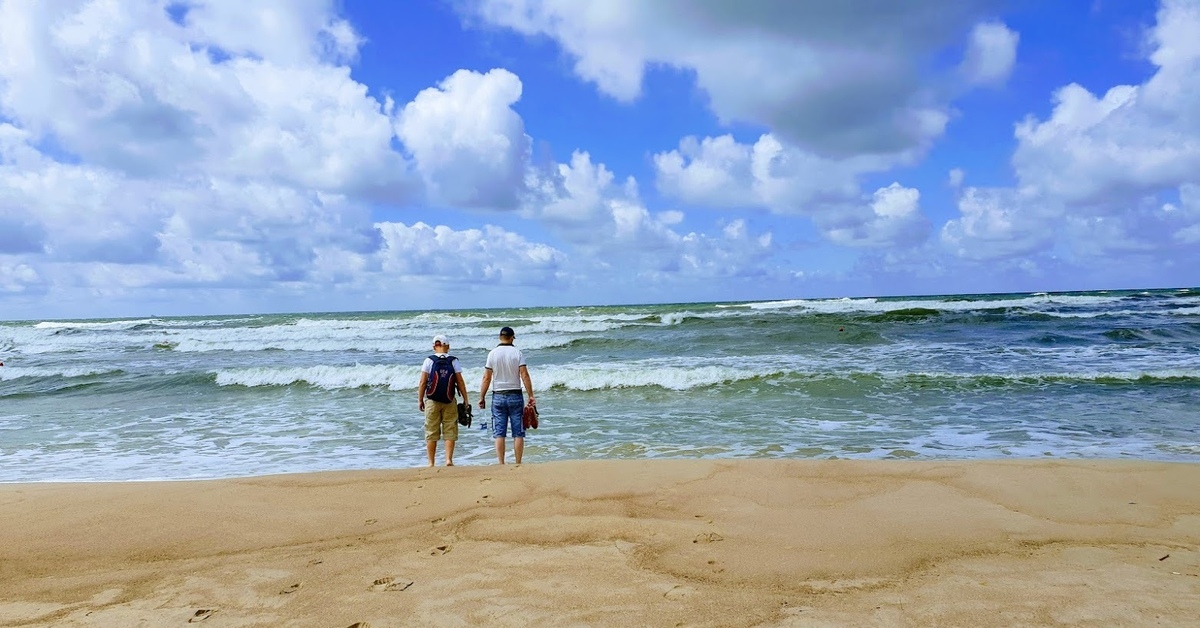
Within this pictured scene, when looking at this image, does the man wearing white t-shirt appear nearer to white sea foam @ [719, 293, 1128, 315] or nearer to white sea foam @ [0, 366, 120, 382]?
white sea foam @ [0, 366, 120, 382]

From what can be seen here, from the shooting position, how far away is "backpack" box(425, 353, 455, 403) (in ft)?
27.7

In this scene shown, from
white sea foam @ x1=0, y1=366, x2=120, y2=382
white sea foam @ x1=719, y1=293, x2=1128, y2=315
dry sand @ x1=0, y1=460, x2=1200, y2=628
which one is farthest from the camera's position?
white sea foam @ x1=719, y1=293, x2=1128, y2=315

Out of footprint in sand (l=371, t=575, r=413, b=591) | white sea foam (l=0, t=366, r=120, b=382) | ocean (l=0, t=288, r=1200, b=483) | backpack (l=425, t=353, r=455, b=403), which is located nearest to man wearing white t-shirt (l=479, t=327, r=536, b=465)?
backpack (l=425, t=353, r=455, b=403)

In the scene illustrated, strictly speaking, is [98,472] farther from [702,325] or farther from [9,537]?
[702,325]

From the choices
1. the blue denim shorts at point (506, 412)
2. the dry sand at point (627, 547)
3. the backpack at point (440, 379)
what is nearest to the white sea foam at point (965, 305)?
the blue denim shorts at point (506, 412)

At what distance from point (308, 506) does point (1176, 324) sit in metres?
35.5

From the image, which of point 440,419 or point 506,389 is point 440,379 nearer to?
point 440,419

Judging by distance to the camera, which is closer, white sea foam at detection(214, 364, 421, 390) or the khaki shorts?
the khaki shorts

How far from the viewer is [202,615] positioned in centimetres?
404

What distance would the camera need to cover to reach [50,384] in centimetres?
1989

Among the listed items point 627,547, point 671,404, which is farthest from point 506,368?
point 671,404

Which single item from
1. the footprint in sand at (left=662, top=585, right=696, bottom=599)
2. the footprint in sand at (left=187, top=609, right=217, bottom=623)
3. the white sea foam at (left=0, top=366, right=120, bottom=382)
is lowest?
the white sea foam at (left=0, top=366, right=120, bottom=382)

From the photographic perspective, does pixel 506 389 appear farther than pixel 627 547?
Yes

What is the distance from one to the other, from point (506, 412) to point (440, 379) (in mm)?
950
